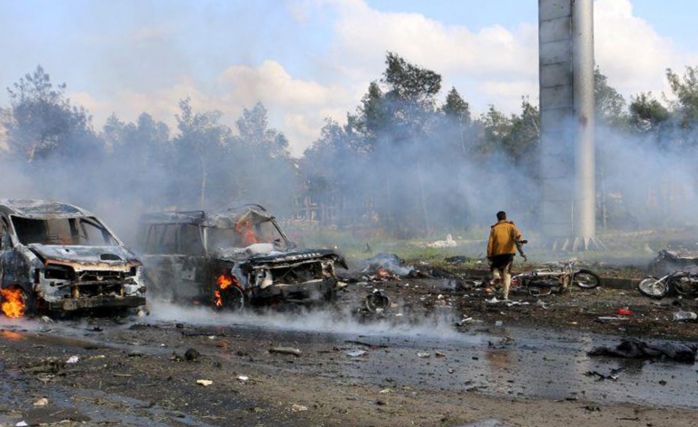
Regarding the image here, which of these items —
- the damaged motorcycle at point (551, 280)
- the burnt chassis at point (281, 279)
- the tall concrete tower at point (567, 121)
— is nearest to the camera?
the burnt chassis at point (281, 279)

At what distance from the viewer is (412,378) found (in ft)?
21.3

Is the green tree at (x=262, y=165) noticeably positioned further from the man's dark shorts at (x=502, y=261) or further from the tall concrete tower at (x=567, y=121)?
the man's dark shorts at (x=502, y=261)

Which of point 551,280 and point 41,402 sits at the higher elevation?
point 551,280

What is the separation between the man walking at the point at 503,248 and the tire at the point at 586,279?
2.18 m

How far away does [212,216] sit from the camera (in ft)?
38.1

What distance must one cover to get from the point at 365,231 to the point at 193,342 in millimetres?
28211

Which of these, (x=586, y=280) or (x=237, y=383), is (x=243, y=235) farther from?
(x=586, y=280)

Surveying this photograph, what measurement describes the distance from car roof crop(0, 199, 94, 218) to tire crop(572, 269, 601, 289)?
30.6 ft

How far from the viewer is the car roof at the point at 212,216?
1152 cm

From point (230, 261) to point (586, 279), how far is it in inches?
287

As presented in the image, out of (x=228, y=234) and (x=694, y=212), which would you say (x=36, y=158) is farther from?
(x=694, y=212)

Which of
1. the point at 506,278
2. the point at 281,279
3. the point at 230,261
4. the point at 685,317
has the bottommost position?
the point at 685,317

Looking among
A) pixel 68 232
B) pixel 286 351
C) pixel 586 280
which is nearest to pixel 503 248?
pixel 586 280

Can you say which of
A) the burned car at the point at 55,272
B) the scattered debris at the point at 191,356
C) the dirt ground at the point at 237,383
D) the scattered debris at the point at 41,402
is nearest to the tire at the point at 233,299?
the dirt ground at the point at 237,383
